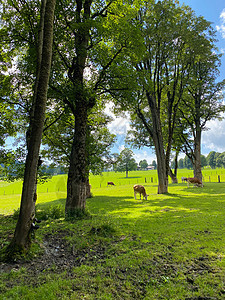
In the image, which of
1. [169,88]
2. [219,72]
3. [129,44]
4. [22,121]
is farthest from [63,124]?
[219,72]

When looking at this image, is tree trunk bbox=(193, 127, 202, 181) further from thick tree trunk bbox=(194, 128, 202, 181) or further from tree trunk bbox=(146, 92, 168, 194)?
tree trunk bbox=(146, 92, 168, 194)

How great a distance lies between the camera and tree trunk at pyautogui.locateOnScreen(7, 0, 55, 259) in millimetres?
4449

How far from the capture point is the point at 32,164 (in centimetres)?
459

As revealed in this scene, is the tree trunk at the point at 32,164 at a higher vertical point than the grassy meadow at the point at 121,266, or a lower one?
higher

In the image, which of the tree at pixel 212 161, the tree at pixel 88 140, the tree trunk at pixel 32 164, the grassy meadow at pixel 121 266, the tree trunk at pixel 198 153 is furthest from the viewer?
the tree at pixel 212 161

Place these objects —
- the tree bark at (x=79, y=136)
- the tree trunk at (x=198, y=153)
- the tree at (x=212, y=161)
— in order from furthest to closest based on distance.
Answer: the tree at (x=212, y=161)
the tree trunk at (x=198, y=153)
the tree bark at (x=79, y=136)

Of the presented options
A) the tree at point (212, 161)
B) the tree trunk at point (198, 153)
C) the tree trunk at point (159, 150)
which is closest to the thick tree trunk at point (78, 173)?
the tree trunk at point (159, 150)

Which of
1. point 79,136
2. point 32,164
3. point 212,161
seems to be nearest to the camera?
point 32,164

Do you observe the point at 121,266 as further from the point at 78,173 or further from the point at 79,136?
the point at 79,136

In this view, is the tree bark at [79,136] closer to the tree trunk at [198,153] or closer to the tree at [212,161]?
the tree trunk at [198,153]

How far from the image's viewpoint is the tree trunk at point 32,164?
445cm

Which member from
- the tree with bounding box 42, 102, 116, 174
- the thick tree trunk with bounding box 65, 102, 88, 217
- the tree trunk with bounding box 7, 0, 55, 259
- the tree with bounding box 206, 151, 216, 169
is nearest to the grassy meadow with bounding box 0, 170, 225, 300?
the tree trunk with bounding box 7, 0, 55, 259

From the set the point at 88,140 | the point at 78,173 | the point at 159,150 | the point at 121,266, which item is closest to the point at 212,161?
the point at 159,150

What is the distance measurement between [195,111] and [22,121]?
24.0 metres
